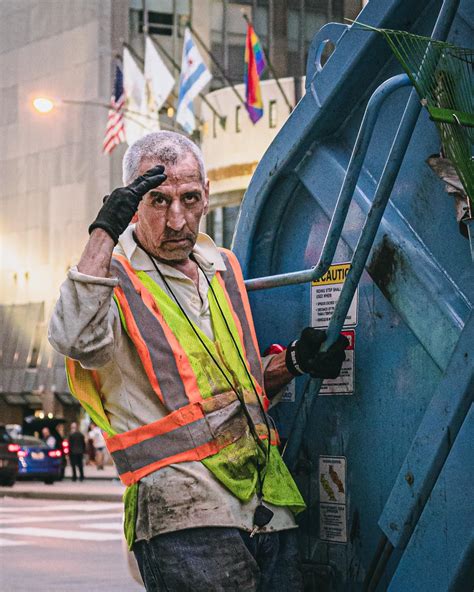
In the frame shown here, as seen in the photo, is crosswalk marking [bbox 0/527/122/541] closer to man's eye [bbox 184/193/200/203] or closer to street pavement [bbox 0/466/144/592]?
street pavement [bbox 0/466/144/592]

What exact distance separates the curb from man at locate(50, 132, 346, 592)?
20265 millimetres

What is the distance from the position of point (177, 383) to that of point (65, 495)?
21.3 meters

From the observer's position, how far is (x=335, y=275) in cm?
336

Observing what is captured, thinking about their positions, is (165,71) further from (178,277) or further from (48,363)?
(178,277)

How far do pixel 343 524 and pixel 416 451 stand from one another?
0.56m

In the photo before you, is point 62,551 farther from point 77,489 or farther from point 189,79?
point 189,79

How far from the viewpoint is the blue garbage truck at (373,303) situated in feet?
9.02

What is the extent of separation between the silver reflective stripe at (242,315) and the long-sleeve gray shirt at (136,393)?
0.15 metres

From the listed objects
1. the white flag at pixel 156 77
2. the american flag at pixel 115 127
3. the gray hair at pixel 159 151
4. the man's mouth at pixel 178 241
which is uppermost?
the gray hair at pixel 159 151

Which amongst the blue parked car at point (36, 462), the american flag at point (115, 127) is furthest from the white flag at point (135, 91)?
the blue parked car at point (36, 462)

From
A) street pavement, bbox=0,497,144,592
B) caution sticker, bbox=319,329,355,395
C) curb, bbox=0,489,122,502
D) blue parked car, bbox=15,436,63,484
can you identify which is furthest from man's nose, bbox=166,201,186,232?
blue parked car, bbox=15,436,63,484

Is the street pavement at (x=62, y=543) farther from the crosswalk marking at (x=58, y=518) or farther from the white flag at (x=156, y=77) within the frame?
the white flag at (x=156, y=77)

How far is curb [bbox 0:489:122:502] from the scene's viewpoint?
23.2 metres

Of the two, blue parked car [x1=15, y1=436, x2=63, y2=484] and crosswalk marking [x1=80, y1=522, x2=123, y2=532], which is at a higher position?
crosswalk marking [x1=80, y1=522, x2=123, y2=532]
